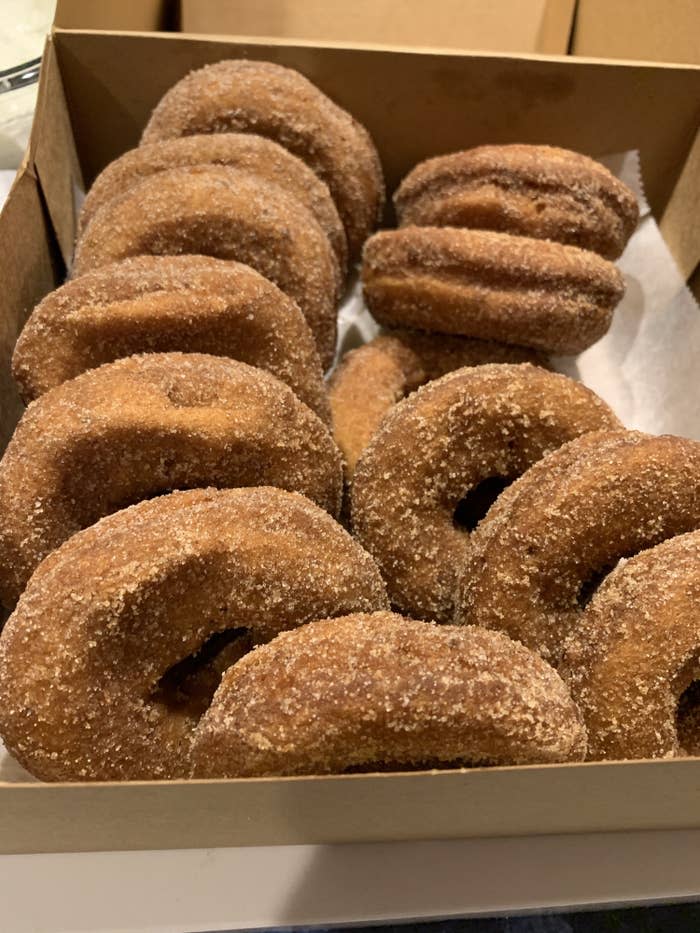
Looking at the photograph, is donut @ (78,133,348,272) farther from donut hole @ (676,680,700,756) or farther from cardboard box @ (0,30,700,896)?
donut hole @ (676,680,700,756)

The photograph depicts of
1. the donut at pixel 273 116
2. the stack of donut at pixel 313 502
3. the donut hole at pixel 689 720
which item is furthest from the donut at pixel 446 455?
the donut at pixel 273 116

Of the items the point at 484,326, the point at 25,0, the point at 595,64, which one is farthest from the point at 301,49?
the point at 25,0

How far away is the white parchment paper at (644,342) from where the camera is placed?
1.45 meters

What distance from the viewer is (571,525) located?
0.89 m

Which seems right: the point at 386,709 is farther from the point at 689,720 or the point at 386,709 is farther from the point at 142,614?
the point at 689,720

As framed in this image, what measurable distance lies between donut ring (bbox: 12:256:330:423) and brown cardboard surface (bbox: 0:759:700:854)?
528 mm

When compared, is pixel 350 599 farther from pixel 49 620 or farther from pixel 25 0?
pixel 25 0

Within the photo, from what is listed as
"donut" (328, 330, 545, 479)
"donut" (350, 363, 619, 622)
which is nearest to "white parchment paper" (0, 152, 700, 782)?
"donut" (328, 330, 545, 479)

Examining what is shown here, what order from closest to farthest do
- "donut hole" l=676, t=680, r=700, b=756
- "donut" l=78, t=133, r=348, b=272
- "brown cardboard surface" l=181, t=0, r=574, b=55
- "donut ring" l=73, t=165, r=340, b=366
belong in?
"donut hole" l=676, t=680, r=700, b=756, "donut ring" l=73, t=165, r=340, b=366, "donut" l=78, t=133, r=348, b=272, "brown cardboard surface" l=181, t=0, r=574, b=55

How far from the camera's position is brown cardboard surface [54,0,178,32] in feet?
4.70

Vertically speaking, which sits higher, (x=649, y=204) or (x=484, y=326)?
(x=649, y=204)

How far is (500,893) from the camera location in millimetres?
824

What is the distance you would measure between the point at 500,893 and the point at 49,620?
0.51 m

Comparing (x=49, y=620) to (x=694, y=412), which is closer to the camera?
(x=49, y=620)
